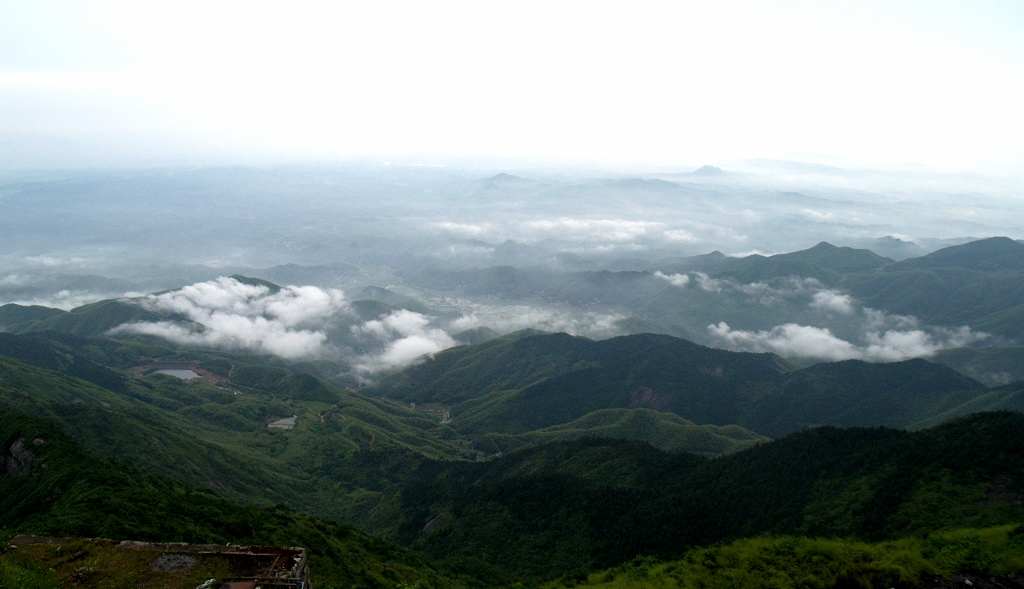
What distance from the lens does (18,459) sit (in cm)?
5303

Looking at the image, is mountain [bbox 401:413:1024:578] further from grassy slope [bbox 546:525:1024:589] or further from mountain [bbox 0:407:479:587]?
grassy slope [bbox 546:525:1024:589]

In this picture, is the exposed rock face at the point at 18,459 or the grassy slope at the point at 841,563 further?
the exposed rock face at the point at 18,459

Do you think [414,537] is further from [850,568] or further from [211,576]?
[850,568]

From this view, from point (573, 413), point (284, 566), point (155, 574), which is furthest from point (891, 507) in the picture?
point (573, 413)

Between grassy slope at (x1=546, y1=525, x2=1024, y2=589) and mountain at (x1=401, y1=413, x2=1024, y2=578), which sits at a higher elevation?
grassy slope at (x1=546, y1=525, x2=1024, y2=589)

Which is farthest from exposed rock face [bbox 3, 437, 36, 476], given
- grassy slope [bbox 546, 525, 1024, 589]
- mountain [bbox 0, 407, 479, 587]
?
grassy slope [bbox 546, 525, 1024, 589]

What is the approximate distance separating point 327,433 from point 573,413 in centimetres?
8767

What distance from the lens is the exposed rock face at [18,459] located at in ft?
171

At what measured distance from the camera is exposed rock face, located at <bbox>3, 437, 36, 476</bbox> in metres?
52.1

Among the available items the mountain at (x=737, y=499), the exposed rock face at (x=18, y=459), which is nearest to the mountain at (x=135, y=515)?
the exposed rock face at (x=18, y=459)

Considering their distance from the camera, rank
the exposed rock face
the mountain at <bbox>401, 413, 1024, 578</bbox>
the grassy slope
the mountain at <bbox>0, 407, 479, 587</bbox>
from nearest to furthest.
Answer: the grassy slope < the mountain at <bbox>0, 407, 479, 587</bbox> < the mountain at <bbox>401, 413, 1024, 578</bbox> < the exposed rock face

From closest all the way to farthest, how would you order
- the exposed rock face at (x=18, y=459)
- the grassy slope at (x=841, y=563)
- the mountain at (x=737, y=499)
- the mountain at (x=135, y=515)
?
the grassy slope at (x=841, y=563) < the mountain at (x=135, y=515) < the mountain at (x=737, y=499) < the exposed rock face at (x=18, y=459)

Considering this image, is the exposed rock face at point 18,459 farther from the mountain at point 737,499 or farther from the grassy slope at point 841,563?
the grassy slope at point 841,563

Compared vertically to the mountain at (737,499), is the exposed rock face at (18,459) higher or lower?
higher
